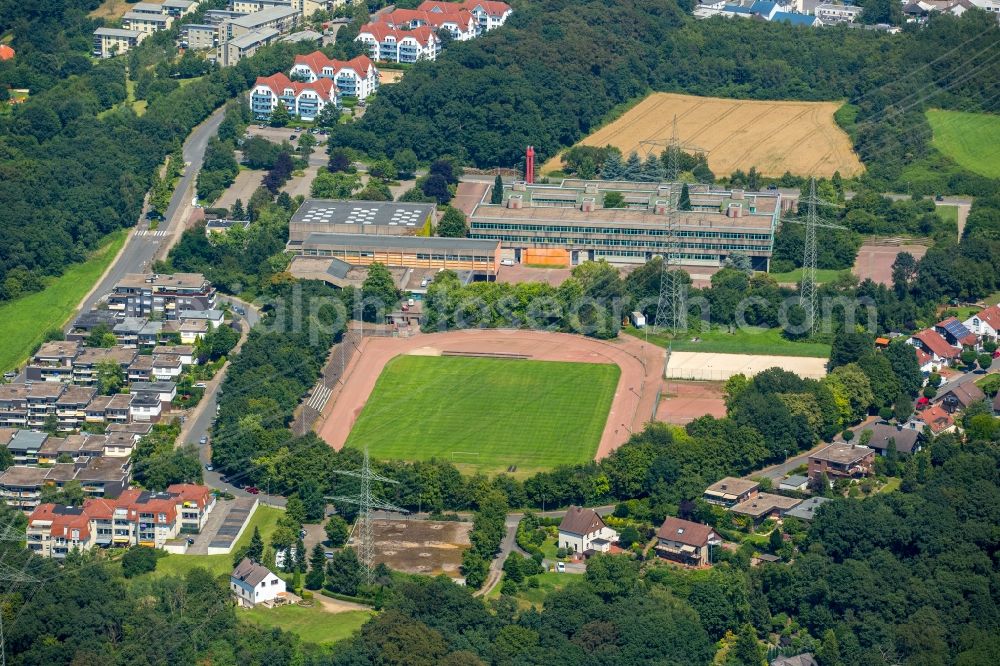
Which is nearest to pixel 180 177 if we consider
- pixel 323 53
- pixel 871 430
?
pixel 323 53

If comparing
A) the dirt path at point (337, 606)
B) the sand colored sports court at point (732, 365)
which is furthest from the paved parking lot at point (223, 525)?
the sand colored sports court at point (732, 365)

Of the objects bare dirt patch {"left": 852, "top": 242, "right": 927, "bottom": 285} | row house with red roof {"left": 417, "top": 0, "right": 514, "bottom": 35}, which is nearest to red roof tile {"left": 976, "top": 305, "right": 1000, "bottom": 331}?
bare dirt patch {"left": 852, "top": 242, "right": 927, "bottom": 285}

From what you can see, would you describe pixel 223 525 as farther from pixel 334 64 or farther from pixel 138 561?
pixel 334 64

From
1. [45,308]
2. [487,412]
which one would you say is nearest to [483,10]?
[45,308]

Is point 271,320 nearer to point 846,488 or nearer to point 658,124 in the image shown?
point 846,488

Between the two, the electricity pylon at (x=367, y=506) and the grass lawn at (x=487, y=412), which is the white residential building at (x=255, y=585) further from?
the grass lawn at (x=487, y=412)

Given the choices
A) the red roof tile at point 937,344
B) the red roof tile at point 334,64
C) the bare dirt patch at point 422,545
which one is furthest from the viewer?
the red roof tile at point 334,64
